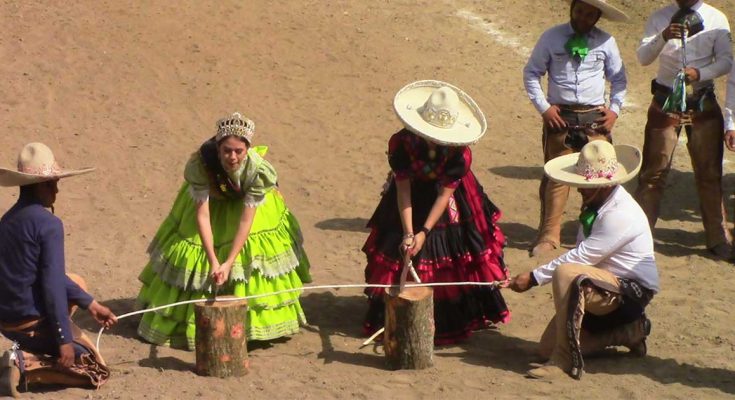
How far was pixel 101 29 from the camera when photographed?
13.0 meters

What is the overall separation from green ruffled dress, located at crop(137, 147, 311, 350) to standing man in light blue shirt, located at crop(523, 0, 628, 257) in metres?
2.65

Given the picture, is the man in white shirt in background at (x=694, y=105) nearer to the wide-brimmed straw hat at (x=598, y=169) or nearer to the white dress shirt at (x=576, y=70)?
the white dress shirt at (x=576, y=70)

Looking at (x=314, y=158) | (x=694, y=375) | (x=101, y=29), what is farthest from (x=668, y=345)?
(x=101, y=29)

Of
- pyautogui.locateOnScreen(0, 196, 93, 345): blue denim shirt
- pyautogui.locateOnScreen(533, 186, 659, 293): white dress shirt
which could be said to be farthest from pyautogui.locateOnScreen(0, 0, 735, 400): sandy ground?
pyautogui.locateOnScreen(533, 186, 659, 293): white dress shirt

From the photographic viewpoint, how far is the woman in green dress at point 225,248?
6945 millimetres

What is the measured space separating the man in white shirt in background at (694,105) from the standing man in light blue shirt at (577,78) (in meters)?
0.38

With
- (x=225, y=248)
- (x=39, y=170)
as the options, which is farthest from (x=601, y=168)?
(x=39, y=170)

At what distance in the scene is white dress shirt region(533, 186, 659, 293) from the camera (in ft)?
22.1

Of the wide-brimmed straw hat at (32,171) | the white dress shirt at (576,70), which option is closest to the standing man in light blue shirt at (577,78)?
the white dress shirt at (576,70)

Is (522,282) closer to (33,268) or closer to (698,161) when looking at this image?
(33,268)

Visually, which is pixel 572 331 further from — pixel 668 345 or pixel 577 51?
pixel 577 51

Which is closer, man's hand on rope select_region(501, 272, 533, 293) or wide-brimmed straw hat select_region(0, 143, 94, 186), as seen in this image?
wide-brimmed straw hat select_region(0, 143, 94, 186)

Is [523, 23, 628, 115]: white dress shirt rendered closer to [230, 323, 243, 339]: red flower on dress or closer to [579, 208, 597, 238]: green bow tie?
[579, 208, 597, 238]: green bow tie

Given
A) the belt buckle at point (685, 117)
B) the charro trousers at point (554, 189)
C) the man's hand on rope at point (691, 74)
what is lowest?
the charro trousers at point (554, 189)
